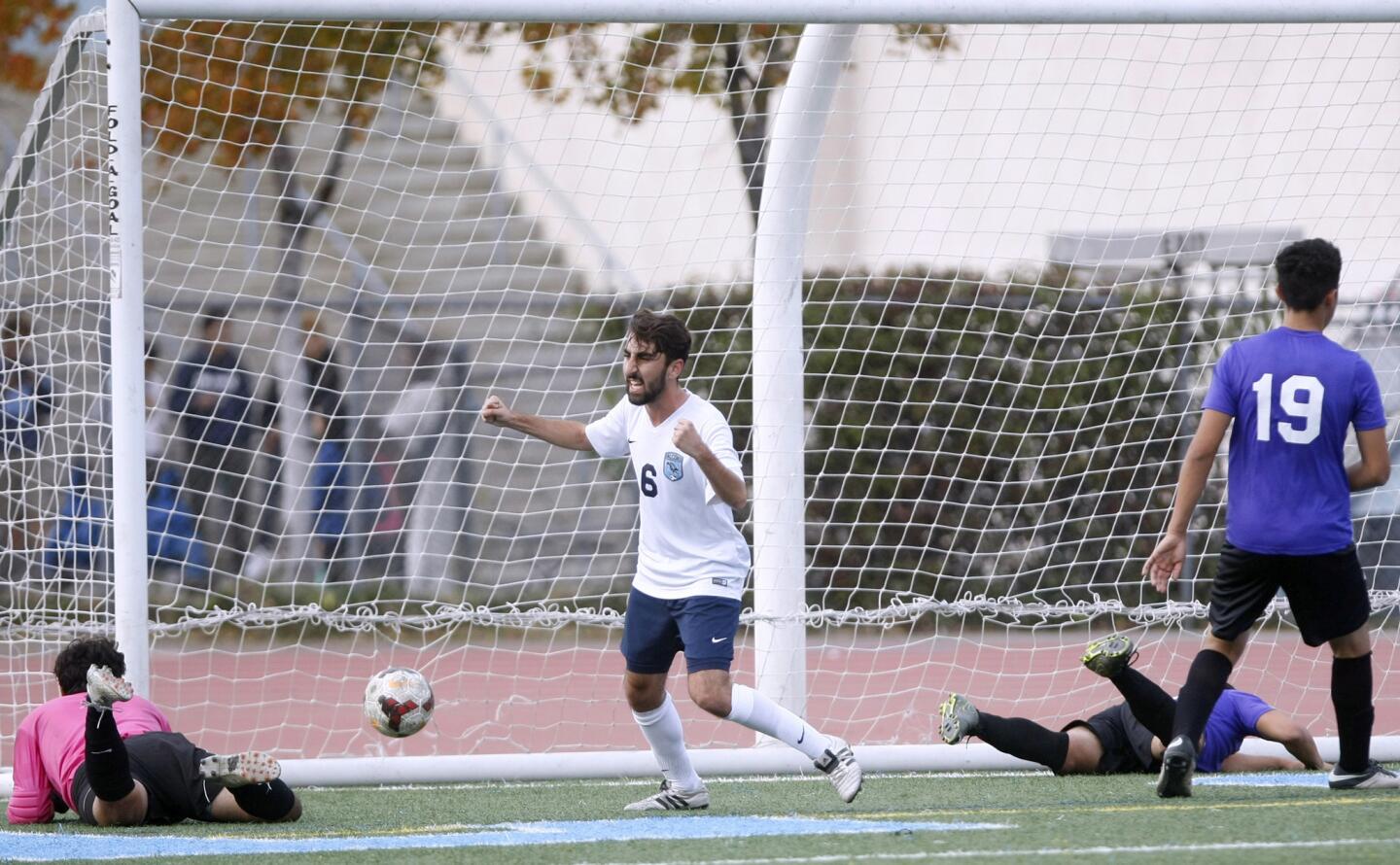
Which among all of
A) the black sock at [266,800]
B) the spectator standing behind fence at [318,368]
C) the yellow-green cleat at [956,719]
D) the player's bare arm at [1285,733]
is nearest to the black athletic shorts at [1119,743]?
the player's bare arm at [1285,733]

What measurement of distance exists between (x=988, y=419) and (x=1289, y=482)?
5.28 m

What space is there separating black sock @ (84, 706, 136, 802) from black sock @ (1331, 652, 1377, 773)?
12.5 feet

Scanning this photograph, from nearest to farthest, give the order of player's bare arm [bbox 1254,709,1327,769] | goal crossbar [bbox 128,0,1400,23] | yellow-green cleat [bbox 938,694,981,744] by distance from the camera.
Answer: yellow-green cleat [bbox 938,694,981,744], player's bare arm [bbox 1254,709,1327,769], goal crossbar [bbox 128,0,1400,23]

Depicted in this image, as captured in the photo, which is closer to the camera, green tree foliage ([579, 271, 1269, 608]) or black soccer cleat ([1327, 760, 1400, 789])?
black soccer cleat ([1327, 760, 1400, 789])

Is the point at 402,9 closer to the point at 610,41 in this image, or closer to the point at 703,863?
the point at 703,863

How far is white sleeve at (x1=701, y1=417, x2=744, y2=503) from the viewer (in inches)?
211

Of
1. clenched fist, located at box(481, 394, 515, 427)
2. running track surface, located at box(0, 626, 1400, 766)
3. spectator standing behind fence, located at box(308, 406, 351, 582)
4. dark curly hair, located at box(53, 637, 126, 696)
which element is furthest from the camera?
spectator standing behind fence, located at box(308, 406, 351, 582)

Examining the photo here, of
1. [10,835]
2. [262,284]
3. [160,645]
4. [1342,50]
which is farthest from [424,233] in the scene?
[10,835]

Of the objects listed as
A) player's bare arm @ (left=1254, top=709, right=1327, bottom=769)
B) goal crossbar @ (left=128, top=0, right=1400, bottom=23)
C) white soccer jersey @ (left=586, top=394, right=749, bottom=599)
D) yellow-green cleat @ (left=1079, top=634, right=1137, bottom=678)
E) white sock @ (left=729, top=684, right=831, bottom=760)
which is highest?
goal crossbar @ (left=128, top=0, right=1400, bottom=23)

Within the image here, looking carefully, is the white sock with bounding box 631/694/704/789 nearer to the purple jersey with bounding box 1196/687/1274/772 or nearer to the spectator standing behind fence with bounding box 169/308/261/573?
the purple jersey with bounding box 1196/687/1274/772

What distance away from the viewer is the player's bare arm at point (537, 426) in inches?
222

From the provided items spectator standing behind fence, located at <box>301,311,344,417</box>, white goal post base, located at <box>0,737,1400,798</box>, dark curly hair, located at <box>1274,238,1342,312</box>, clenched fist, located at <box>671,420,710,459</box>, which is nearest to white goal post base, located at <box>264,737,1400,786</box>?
white goal post base, located at <box>0,737,1400,798</box>

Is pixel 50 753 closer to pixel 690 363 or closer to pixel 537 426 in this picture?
pixel 537 426

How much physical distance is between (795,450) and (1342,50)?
7803mm
